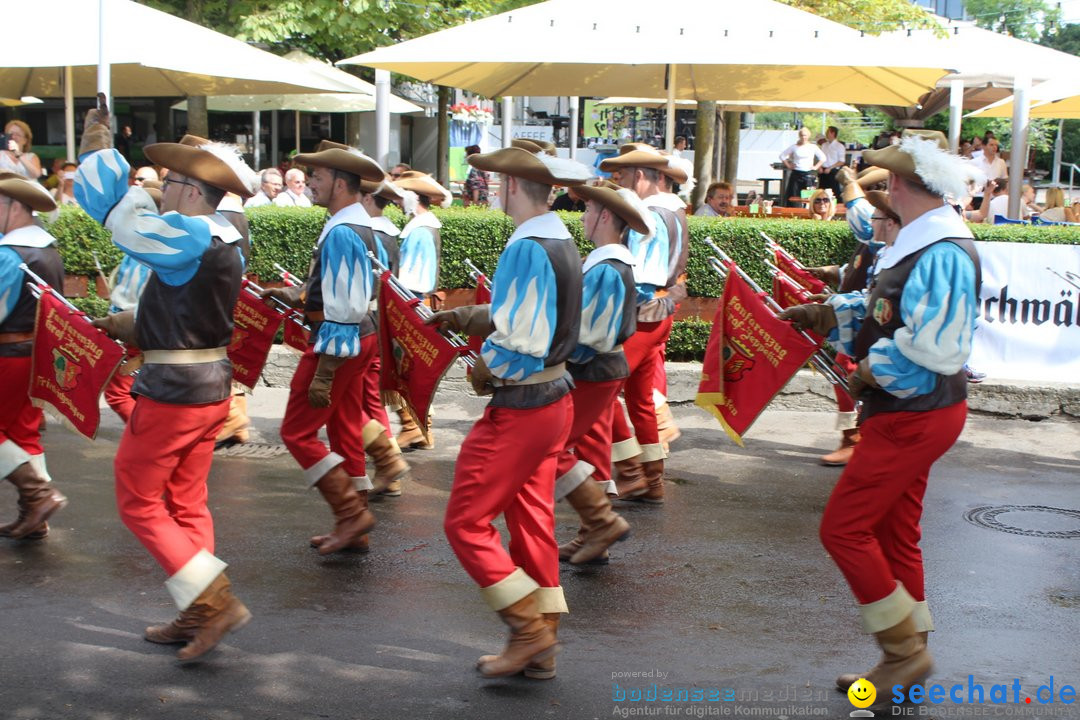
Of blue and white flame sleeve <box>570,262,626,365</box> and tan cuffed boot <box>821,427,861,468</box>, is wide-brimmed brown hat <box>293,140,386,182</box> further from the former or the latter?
tan cuffed boot <box>821,427,861,468</box>

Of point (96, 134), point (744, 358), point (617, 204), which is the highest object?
point (96, 134)

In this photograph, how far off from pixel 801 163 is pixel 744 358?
575 inches

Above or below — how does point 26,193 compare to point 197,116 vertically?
below

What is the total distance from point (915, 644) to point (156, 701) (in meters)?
2.69

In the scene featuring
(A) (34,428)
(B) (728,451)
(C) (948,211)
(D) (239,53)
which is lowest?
(B) (728,451)

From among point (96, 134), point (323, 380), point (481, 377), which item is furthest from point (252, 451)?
point (481, 377)

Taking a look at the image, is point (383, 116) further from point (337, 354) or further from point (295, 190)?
point (337, 354)

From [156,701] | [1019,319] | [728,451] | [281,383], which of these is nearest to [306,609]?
[156,701]

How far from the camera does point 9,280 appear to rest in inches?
234

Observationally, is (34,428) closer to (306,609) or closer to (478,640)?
(306,609)

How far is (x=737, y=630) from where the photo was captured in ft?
17.5

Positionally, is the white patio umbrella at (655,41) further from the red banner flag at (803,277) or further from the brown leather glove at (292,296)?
the brown leather glove at (292,296)

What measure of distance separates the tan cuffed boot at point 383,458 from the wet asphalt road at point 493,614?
0.16 metres

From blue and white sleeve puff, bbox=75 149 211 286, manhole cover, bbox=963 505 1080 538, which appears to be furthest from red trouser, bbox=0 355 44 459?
manhole cover, bbox=963 505 1080 538
